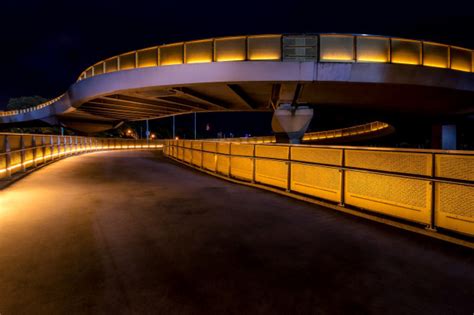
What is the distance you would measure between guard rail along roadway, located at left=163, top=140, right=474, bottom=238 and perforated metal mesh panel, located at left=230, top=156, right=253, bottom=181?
54 cm

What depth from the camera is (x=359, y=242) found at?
461 centimetres

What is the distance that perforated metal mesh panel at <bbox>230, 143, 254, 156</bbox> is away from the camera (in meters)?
10.4

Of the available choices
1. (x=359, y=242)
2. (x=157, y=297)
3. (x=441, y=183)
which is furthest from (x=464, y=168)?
(x=157, y=297)

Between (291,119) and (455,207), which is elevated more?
(291,119)

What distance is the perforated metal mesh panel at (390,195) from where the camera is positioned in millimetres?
5266

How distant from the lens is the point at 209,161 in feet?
46.9

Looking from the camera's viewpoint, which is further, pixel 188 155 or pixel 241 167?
pixel 188 155

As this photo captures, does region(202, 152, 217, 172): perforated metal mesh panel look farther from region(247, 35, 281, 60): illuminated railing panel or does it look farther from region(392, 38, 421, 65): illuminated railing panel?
region(392, 38, 421, 65): illuminated railing panel

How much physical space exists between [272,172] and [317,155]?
2.10 m

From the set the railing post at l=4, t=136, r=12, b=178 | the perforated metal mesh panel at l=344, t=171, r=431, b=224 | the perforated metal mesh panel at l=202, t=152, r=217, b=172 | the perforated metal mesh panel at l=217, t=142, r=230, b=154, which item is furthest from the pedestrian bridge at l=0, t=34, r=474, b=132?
the perforated metal mesh panel at l=344, t=171, r=431, b=224

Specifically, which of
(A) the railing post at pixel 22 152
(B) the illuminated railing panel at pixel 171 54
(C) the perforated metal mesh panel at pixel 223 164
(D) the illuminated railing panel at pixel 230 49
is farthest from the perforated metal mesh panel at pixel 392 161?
(B) the illuminated railing panel at pixel 171 54

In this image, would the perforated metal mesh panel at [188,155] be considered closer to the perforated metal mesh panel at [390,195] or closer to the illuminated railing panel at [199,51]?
the illuminated railing panel at [199,51]

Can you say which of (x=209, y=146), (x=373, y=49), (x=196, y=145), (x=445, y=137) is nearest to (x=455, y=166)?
(x=209, y=146)

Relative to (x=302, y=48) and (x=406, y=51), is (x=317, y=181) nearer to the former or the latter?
(x=302, y=48)
